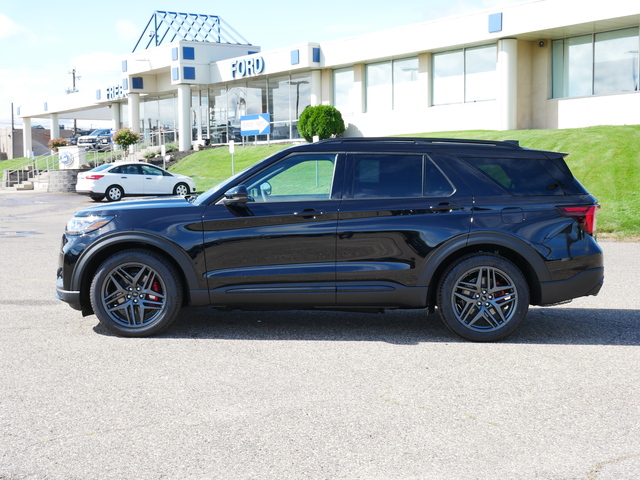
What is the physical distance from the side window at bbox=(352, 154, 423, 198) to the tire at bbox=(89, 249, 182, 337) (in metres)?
1.81

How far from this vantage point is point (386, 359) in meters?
5.91

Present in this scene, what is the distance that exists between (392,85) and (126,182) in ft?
44.8

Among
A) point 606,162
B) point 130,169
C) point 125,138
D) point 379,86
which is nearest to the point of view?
point 606,162

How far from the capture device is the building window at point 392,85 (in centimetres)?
3434

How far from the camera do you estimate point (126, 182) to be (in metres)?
28.8

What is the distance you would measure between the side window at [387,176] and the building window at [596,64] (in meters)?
23.5

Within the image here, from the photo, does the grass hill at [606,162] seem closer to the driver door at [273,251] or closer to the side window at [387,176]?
the side window at [387,176]

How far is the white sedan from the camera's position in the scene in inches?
1112

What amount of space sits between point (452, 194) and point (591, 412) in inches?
97.4

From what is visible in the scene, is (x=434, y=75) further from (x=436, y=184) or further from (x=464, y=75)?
(x=436, y=184)

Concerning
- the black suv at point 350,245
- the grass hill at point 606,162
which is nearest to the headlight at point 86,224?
the black suv at point 350,245

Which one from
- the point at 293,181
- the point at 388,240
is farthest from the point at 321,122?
the point at 388,240

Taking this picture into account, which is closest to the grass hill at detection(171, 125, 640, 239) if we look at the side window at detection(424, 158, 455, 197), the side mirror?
the side window at detection(424, 158, 455, 197)

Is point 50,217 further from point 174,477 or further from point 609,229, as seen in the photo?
point 174,477
